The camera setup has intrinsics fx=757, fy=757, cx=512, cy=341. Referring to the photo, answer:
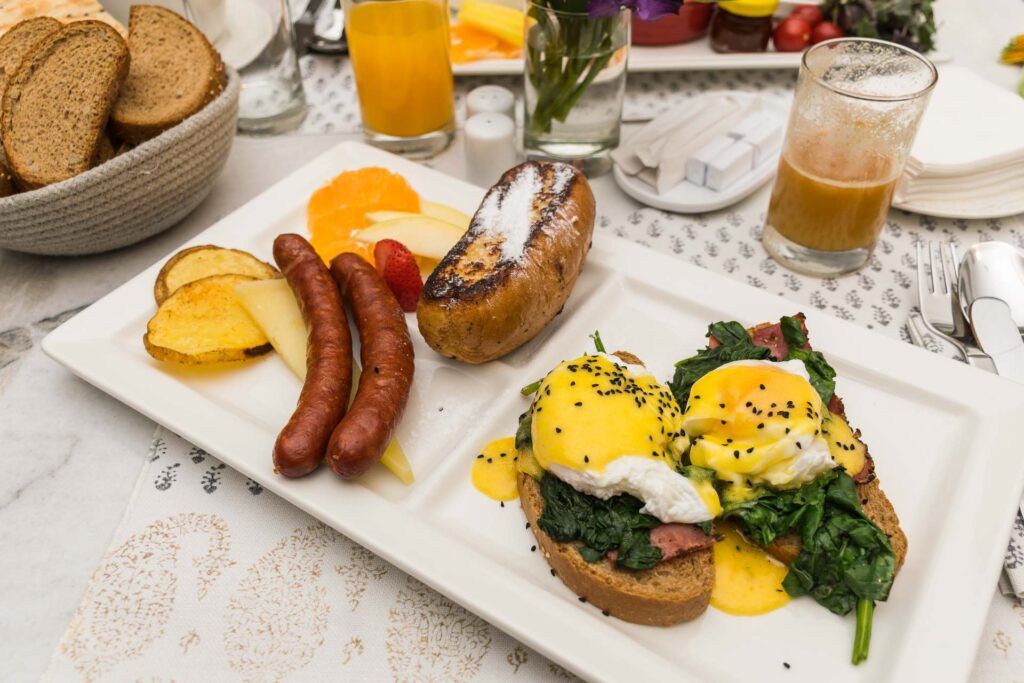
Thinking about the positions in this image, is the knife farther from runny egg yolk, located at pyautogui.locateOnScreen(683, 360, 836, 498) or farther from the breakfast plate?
runny egg yolk, located at pyautogui.locateOnScreen(683, 360, 836, 498)

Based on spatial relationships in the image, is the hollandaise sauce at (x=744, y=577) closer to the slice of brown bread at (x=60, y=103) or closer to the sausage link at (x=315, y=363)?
the sausage link at (x=315, y=363)

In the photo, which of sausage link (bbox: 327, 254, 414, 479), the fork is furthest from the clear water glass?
the fork

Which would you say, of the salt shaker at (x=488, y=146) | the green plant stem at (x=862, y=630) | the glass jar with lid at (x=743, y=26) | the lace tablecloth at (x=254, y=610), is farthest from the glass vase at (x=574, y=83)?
the green plant stem at (x=862, y=630)

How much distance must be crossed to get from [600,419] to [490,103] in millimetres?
1848

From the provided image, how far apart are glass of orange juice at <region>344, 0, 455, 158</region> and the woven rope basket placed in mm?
530

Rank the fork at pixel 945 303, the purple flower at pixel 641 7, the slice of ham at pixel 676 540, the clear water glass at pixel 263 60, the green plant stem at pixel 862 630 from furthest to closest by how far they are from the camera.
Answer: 1. the clear water glass at pixel 263 60
2. the fork at pixel 945 303
3. the purple flower at pixel 641 7
4. the slice of ham at pixel 676 540
5. the green plant stem at pixel 862 630

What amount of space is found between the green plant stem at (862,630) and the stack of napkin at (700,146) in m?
1.75

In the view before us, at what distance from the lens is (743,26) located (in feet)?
11.3

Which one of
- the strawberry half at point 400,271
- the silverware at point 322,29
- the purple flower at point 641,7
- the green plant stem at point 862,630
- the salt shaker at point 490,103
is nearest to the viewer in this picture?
the green plant stem at point 862,630

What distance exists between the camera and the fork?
229 cm

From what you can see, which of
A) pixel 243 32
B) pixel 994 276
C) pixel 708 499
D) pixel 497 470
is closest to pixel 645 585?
pixel 708 499

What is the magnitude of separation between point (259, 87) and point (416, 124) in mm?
833

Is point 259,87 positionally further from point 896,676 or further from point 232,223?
point 896,676

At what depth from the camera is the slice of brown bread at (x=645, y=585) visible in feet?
5.23
